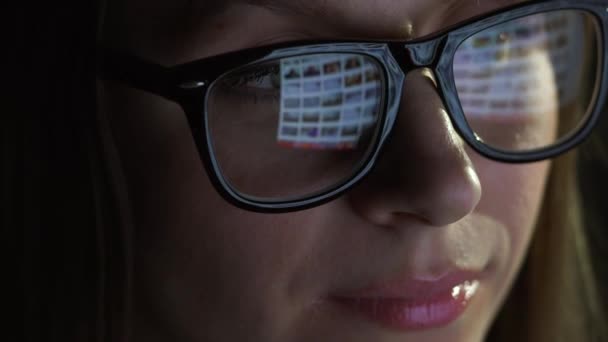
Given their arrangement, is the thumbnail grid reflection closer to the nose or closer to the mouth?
the nose

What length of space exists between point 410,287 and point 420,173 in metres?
0.16

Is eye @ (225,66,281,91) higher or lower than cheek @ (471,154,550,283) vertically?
higher

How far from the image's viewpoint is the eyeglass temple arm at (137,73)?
30.5 inches

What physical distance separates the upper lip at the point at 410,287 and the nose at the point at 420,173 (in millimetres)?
80

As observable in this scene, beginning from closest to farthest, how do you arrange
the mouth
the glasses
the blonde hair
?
the glasses < the mouth < the blonde hair

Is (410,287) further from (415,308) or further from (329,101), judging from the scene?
A: (329,101)

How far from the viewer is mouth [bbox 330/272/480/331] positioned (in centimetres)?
87

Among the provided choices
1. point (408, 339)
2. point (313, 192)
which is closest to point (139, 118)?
point (313, 192)

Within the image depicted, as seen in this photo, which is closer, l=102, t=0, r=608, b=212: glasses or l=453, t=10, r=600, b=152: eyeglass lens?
l=102, t=0, r=608, b=212: glasses

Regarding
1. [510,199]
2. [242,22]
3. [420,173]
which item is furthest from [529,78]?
[242,22]

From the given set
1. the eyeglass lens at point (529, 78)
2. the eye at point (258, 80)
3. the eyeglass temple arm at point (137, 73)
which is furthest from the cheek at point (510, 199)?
the eyeglass temple arm at point (137, 73)

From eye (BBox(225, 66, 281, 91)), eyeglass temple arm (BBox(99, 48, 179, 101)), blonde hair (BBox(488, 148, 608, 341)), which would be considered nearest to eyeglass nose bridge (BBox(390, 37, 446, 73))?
eye (BBox(225, 66, 281, 91))

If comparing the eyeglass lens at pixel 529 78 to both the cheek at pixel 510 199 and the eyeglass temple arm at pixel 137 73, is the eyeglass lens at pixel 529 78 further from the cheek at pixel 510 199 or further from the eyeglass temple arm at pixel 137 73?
the eyeglass temple arm at pixel 137 73

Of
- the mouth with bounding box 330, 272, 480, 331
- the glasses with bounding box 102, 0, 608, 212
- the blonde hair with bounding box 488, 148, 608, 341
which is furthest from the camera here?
the blonde hair with bounding box 488, 148, 608, 341
